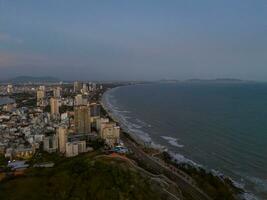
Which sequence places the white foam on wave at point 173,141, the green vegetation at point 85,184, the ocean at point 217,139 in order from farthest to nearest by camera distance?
the white foam on wave at point 173,141, the ocean at point 217,139, the green vegetation at point 85,184

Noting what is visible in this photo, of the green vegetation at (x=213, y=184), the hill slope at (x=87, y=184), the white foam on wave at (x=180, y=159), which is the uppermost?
the hill slope at (x=87, y=184)

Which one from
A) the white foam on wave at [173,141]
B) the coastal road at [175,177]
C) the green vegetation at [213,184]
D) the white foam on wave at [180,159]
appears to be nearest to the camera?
the coastal road at [175,177]

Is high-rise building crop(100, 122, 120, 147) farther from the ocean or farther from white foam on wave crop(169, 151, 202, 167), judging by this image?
white foam on wave crop(169, 151, 202, 167)

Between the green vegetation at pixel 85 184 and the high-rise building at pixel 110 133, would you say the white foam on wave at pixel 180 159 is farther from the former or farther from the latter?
the green vegetation at pixel 85 184

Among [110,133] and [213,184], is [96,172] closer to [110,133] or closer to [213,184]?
[213,184]

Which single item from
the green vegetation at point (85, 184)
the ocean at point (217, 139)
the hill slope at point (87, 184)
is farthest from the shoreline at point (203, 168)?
the green vegetation at point (85, 184)

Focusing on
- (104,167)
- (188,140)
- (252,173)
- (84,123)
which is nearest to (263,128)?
(188,140)

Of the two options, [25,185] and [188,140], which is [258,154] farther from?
[25,185]

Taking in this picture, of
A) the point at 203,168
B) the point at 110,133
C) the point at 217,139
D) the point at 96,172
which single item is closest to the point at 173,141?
the point at 217,139

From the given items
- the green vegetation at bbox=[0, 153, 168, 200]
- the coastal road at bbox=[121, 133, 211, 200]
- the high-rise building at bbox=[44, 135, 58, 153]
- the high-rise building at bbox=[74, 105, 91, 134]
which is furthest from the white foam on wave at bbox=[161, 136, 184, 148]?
the green vegetation at bbox=[0, 153, 168, 200]
